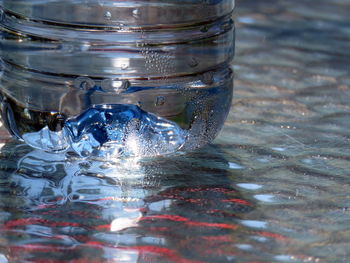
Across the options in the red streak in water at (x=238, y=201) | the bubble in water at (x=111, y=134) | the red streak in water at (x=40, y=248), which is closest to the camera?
the red streak in water at (x=40, y=248)

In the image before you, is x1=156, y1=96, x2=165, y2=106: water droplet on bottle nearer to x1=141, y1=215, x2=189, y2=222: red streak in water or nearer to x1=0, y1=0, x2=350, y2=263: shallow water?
x1=0, y1=0, x2=350, y2=263: shallow water

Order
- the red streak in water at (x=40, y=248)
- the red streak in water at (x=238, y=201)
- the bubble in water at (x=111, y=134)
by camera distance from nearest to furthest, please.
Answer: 1. the red streak in water at (x=40, y=248)
2. the red streak in water at (x=238, y=201)
3. the bubble in water at (x=111, y=134)

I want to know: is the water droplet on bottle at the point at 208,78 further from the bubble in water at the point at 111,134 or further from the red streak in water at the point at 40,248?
the red streak in water at the point at 40,248

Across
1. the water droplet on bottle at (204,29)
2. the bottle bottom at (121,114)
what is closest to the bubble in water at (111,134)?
the bottle bottom at (121,114)

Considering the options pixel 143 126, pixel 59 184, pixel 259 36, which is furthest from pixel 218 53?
pixel 259 36

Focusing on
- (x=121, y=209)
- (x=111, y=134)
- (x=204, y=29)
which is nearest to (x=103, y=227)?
(x=121, y=209)

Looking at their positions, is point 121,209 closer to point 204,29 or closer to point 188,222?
point 188,222

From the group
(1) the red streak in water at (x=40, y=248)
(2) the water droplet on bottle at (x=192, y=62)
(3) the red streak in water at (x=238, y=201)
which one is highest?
(2) the water droplet on bottle at (x=192, y=62)

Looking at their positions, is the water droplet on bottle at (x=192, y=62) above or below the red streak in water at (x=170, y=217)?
above
